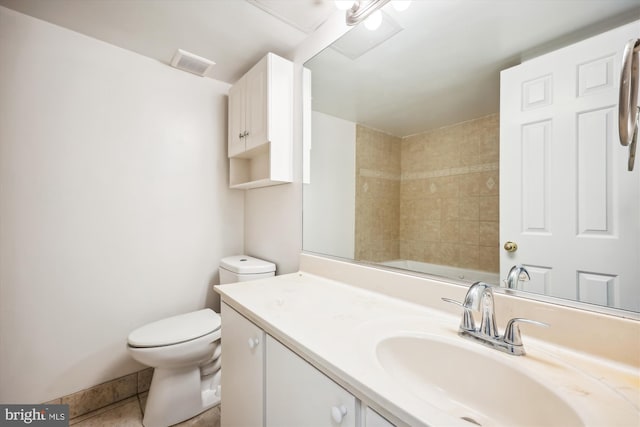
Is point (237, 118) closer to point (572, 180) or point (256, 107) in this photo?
point (256, 107)

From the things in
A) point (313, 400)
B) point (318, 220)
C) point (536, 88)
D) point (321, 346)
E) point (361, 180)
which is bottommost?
point (313, 400)

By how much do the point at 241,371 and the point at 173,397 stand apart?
76 cm

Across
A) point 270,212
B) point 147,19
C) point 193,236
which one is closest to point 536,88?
point 270,212

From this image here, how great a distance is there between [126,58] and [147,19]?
41 cm

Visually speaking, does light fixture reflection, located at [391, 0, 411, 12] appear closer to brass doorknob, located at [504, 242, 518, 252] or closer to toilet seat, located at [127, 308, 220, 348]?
brass doorknob, located at [504, 242, 518, 252]

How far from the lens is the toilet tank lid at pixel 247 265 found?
1.65 m

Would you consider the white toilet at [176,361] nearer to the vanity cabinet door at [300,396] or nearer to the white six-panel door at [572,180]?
the vanity cabinet door at [300,396]

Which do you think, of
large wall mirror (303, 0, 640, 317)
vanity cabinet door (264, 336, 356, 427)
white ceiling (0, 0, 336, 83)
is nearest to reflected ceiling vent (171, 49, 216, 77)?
white ceiling (0, 0, 336, 83)

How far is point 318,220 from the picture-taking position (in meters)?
1.55

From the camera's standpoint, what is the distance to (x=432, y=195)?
3.56 feet

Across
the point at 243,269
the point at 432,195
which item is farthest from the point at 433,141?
the point at 243,269

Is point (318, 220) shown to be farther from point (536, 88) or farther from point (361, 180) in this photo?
point (536, 88)

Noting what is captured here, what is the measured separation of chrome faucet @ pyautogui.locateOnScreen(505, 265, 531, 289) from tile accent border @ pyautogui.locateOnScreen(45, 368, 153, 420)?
2.08 metres

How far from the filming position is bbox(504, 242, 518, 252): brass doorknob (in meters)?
0.82
